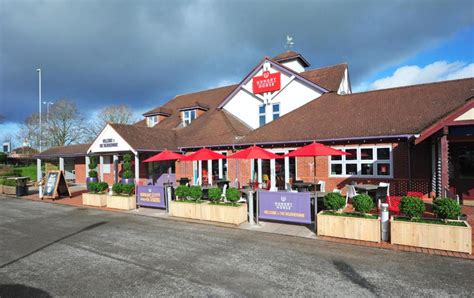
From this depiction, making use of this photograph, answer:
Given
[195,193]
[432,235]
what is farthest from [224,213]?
[432,235]

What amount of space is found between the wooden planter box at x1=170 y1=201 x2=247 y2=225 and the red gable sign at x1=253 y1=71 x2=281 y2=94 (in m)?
11.5

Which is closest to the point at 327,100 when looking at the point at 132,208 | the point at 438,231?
the point at 438,231

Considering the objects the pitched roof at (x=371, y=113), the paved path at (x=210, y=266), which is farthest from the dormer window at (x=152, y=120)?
the paved path at (x=210, y=266)

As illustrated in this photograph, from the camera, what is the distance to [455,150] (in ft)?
39.4

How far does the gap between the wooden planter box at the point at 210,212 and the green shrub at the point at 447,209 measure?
221 inches

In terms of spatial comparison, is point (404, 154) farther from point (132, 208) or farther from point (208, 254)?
point (132, 208)

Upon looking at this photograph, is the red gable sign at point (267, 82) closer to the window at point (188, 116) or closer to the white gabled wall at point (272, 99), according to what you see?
the white gabled wall at point (272, 99)

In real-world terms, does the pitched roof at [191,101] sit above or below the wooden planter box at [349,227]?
above

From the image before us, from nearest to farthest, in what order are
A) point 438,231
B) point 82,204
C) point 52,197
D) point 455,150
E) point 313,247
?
1. point 438,231
2. point 313,247
3. point 455,150
4. point 82,204
5. point 52,197

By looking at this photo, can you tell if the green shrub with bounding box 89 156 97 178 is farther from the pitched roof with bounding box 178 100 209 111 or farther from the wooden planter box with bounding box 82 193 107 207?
the pitched roof with bounding box 178 100 209 111

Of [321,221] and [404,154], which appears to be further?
[404,154]

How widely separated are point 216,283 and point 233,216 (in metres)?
4.37

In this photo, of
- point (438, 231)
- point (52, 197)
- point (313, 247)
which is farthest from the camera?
point (52, 197)

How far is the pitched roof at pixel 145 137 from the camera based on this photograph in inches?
712
